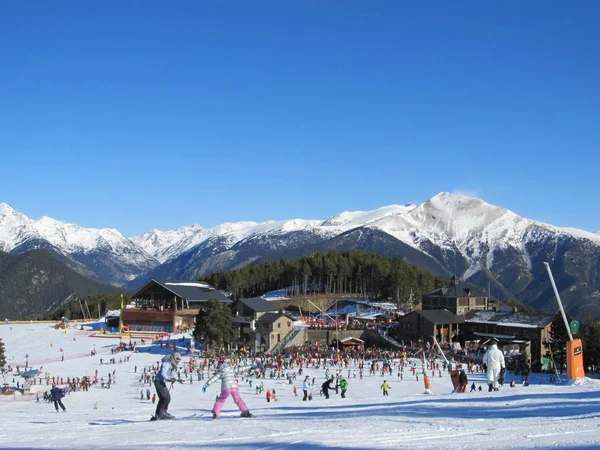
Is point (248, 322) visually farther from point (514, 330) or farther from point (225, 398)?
point (225, 398)

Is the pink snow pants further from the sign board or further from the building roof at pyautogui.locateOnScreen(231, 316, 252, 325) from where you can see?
the building roof at pyautogui.locateOnScreen(231, 316, 252, 325)

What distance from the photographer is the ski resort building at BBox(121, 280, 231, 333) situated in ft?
254

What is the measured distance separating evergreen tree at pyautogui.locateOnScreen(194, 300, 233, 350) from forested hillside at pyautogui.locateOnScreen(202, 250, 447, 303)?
4261 cm

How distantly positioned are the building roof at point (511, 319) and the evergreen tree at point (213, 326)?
28.7m

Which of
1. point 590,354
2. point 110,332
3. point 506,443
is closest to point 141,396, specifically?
point 506,443

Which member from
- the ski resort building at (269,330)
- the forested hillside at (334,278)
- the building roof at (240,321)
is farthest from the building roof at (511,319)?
the building roof at (240,321)

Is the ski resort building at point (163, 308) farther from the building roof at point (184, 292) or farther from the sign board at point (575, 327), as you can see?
the sign board at point (575, 327)

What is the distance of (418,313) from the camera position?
2667 inches

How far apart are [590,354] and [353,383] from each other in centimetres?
2082

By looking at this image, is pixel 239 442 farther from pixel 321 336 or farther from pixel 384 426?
pixel 321 336

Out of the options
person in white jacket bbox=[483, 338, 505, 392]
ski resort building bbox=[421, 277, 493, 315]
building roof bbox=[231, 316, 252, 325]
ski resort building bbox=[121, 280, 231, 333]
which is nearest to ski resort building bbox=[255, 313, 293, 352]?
building roof bbox=[231, 316, 252, 325]

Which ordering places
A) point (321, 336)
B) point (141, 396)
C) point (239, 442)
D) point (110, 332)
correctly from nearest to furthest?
point (239, 442), point (141, 396), point (321, 336), point (110, 332)

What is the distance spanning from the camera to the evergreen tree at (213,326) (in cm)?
5553

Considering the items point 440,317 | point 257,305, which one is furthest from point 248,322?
point 440,317
